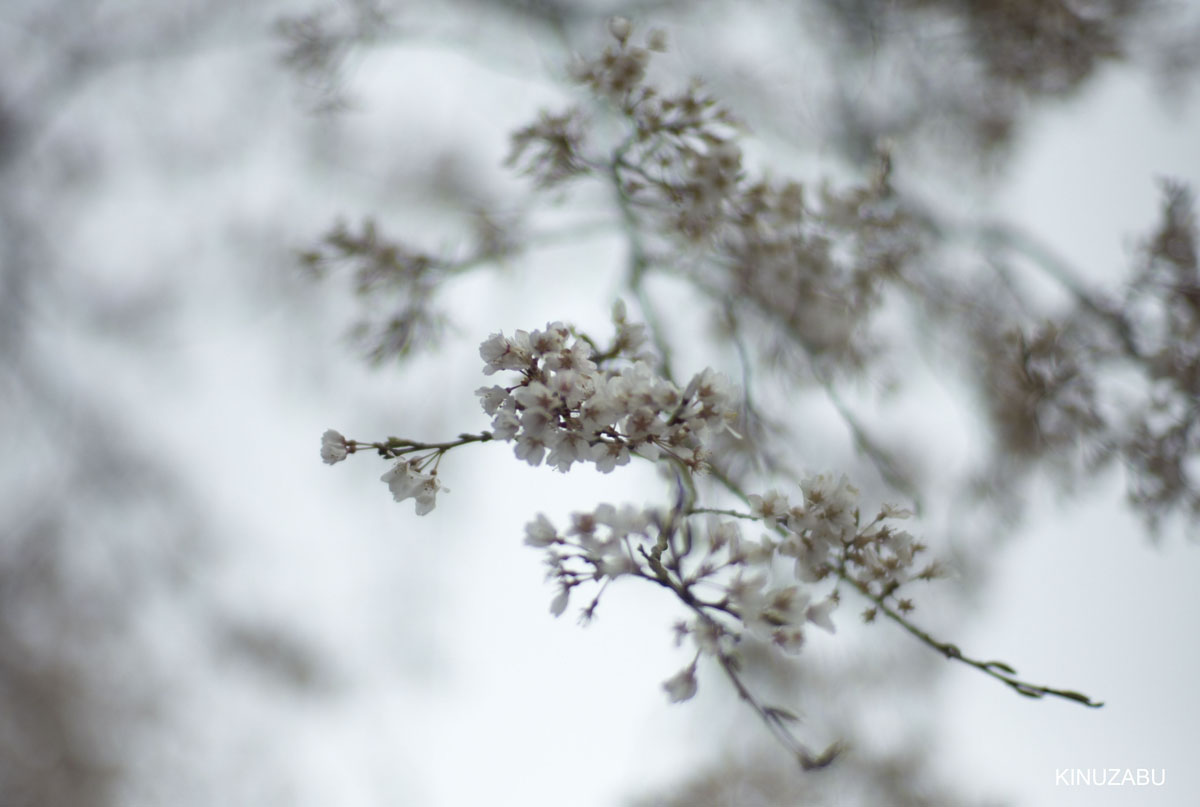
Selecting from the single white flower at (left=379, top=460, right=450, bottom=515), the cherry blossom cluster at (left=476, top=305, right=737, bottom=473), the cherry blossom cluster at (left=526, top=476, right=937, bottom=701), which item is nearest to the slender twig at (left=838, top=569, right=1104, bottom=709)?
the cherry blossom cluster at (left=526, top=476, right=937, bottom=701)

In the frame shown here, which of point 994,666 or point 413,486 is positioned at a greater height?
point 413,486

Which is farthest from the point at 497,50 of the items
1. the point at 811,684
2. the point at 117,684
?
the point at 117,684

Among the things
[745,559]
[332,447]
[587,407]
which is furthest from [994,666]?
[332,447]

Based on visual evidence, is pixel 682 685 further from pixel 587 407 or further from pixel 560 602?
pixel 587 407

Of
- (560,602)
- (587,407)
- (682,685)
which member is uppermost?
(587,407)

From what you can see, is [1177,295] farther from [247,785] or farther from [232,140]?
[247,785]

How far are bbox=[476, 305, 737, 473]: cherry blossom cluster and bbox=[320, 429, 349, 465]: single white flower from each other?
350 mm

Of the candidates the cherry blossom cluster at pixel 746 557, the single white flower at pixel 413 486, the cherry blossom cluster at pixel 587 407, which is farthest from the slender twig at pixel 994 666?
the single white flower at pixel 413 486

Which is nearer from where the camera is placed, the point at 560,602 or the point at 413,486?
the point at 560,602

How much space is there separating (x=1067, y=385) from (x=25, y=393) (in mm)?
7504

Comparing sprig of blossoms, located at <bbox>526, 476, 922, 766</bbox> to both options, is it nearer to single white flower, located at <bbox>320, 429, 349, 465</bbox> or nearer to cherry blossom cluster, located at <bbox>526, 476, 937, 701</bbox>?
cherry blossom cluster, located at <bbox>526, 476, 937, 701</bbox>

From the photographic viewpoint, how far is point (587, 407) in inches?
43.2

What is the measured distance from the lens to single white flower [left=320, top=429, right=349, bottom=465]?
4.22 ft

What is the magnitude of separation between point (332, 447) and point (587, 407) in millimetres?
573
